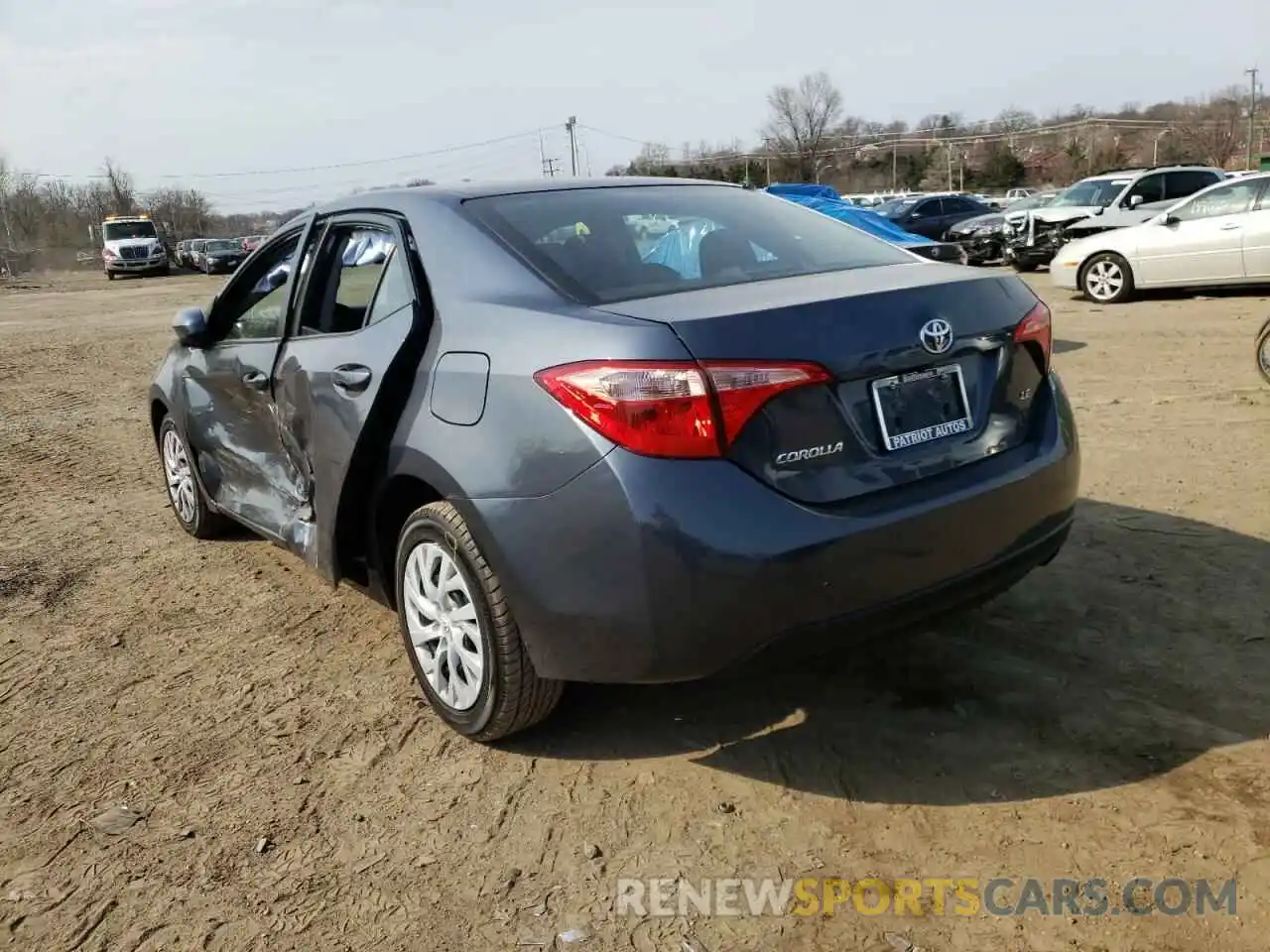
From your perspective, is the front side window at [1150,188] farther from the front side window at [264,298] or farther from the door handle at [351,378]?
the door handle at [351,378]

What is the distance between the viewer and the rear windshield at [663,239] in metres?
2.86

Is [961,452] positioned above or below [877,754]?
above

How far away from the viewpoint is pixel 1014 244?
18.4 m

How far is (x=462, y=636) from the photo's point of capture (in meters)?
2.95

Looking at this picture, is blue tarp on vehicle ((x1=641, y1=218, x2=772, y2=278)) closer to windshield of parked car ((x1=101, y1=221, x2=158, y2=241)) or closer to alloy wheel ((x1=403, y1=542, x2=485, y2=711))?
alloy wheel ((x1=403, y1=542, x2=485, y2=711))

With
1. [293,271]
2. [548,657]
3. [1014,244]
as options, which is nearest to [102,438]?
[293,271]

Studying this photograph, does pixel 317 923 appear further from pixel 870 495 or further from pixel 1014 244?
pixel 1014 244

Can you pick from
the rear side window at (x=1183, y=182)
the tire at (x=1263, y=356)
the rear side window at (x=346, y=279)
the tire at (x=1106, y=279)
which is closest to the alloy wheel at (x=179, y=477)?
the rear side window at (x=346, y=279)

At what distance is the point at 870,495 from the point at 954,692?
99 cm

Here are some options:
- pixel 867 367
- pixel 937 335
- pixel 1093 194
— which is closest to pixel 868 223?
pixel 937 335

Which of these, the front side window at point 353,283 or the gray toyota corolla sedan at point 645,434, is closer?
the gray toyota corolla sedan at point 645,434

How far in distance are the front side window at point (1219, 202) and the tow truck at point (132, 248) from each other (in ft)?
140

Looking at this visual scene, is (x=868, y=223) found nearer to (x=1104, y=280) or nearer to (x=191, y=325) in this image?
(x=1104, y=280)

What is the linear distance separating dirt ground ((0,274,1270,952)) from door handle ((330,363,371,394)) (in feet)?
3.51
